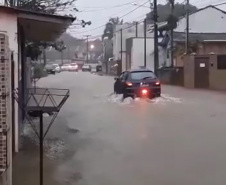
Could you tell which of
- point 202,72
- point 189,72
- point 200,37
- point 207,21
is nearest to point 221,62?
point 202,72

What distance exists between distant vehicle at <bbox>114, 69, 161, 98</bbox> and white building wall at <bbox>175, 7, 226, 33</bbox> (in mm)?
37568

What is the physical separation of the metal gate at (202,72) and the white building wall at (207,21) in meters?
25.9

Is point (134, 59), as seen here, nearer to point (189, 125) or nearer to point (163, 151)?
point (189, 125)

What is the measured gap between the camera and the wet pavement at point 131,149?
941 centimetres

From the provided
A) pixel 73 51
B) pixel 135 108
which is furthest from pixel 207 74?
pixel 73 51

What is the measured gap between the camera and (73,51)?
6545 inches

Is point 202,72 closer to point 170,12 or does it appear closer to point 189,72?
point 189,72

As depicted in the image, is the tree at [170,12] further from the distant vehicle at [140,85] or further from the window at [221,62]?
the distant vehicle at [140,85]

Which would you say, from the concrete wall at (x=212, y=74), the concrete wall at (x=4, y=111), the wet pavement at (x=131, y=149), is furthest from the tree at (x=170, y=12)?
the concrete wall at (x=4, y=111)

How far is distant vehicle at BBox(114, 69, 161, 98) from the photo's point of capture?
84.3 ft

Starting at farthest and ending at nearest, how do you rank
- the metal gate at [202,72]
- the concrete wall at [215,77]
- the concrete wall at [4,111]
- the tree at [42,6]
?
the metal gate at [202,72], the concrete wall at [215,77], the tree at [42,6], the concrete wall at [4,111]

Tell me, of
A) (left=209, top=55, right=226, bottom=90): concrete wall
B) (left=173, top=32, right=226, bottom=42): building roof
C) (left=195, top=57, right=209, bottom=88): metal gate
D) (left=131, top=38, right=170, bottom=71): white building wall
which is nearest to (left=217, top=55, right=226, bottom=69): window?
(left=209, top=55, right=226, bottom=90): concrete wall

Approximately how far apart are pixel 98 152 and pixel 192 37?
4526 centimetres

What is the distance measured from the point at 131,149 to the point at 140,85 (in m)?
13.4
